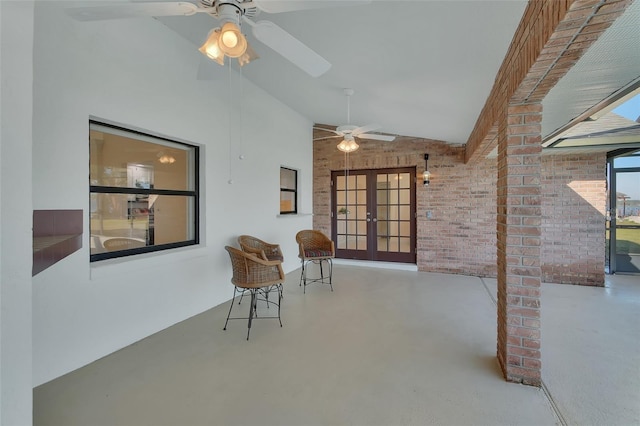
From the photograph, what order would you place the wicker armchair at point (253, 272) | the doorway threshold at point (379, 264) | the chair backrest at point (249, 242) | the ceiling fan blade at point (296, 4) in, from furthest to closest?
the doorway threshold at point (379, 264), the chair backrest at point (249, 242), the wicker armchair at point (253, 272), the ceiling fan blade at point (296, 4)

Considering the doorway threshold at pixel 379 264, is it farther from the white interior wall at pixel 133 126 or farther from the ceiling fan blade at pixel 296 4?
the ceiling fan blade at pixel 296 4

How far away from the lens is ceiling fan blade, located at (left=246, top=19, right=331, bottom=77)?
188 cm

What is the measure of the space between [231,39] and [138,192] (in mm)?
2027

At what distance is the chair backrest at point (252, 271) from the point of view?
3115 mm

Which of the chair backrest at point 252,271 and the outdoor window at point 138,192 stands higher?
the outdoor window at point 138,192

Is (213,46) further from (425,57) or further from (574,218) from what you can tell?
(574,218)

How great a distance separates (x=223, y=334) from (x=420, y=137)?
488 cm

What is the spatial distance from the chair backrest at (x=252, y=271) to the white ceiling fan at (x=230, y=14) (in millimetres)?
1874

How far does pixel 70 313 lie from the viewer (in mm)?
2359

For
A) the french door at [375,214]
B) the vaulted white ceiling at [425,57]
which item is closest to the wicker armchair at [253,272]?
the vaulted white ceiling at [425,57]

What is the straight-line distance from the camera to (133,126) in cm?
286

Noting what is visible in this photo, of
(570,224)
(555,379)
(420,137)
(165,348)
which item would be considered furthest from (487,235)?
(165,348)

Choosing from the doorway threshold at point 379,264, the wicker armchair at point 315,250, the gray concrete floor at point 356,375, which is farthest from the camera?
the doorway threshold at point 379,264

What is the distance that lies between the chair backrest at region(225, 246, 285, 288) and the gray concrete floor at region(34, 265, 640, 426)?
20.3 inches
